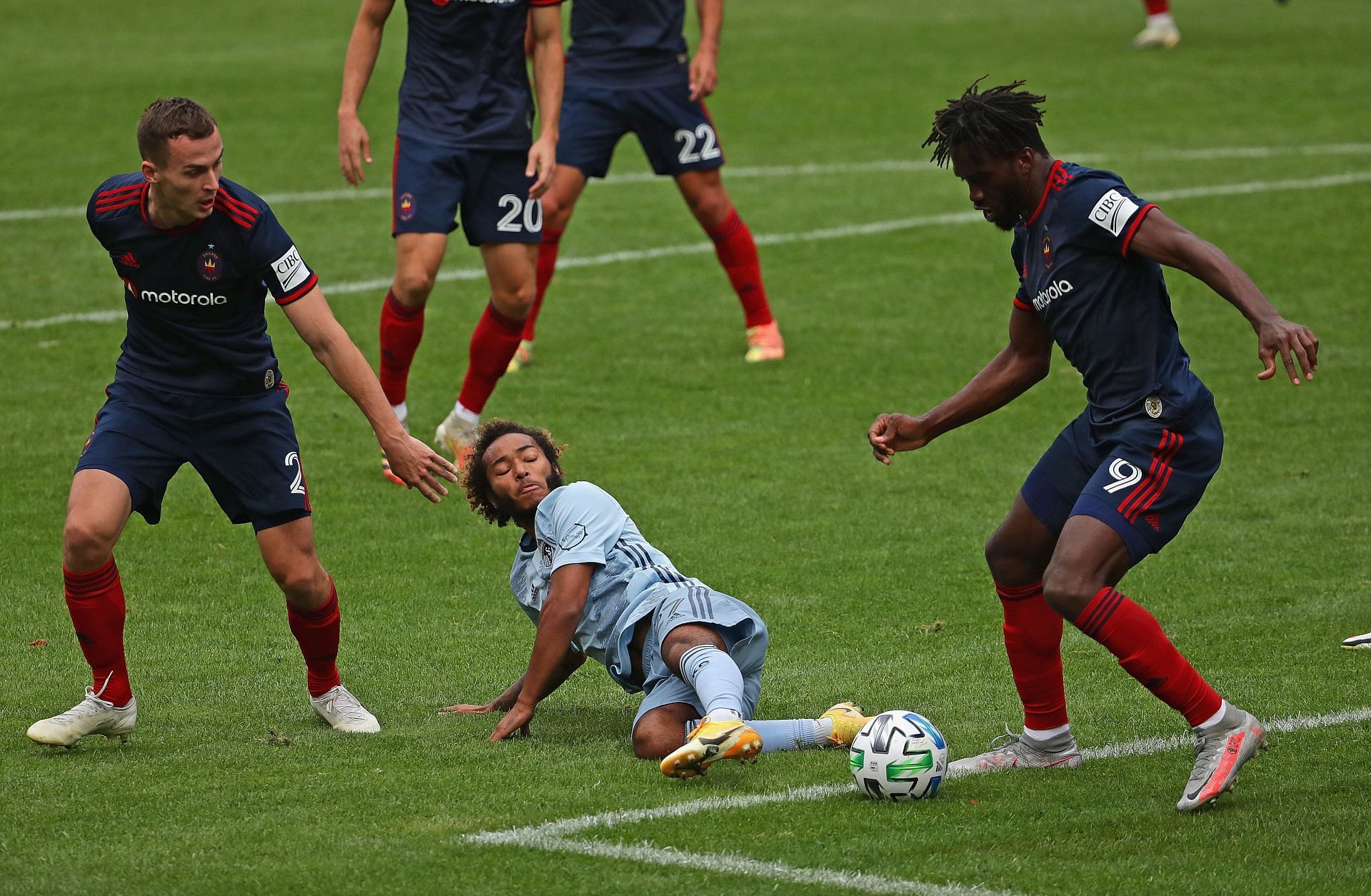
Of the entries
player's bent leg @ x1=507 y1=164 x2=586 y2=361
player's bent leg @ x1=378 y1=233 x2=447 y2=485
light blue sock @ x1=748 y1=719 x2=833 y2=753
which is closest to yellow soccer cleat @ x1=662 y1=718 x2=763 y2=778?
light blue sock @ x1=748 y1=719 x2=833 y2=753

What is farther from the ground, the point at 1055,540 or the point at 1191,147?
the point at 1055,540

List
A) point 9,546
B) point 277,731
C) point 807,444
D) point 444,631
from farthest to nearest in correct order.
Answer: point 807,444
point 9,546
point 444,631
point 277,731

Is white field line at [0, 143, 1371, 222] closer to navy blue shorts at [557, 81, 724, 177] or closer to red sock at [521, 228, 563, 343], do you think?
red sock at [521, 228, 563, 343]

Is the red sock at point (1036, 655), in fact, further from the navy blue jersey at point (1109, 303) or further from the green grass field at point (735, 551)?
the navy blue jersey at point (1109, 303)

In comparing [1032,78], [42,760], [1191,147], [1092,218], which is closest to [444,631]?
[42,760]

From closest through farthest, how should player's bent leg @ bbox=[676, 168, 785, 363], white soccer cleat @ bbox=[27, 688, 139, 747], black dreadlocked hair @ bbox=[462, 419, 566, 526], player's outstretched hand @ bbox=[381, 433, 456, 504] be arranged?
1. player's outstretched hand @ bbox=[381, 433, 456, 504]
2. white soccer cleat @ bbox=[27, 688, 139, 747]
3. black dreadlocked hair @ bbox=[462, 419, 566, 526]
4. player's bent leg @ bbox=[676, 168, 785, 363]

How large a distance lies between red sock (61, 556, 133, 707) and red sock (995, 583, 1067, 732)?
106 inches

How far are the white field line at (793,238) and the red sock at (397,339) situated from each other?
13.2ft

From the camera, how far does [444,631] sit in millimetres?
7031

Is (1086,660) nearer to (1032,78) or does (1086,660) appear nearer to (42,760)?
(42,760)

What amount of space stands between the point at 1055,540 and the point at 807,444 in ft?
15.3

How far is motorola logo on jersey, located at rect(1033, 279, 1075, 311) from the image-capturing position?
512cm

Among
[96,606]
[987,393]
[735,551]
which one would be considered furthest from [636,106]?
[96,606]

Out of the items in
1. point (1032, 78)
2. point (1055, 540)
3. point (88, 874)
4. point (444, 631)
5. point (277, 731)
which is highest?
point (1055, 540)
